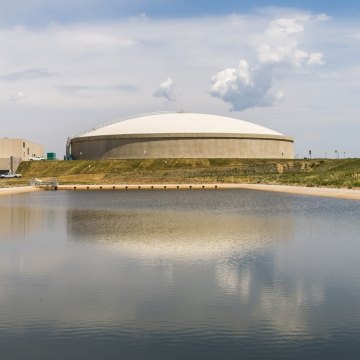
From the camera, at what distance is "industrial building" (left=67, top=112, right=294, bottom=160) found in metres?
138

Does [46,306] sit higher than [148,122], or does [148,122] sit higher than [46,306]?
[148,122]

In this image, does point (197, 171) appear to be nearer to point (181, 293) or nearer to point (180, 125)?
point (180, 125)

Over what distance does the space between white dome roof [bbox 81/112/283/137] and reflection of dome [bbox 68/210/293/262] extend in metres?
101

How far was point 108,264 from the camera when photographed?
19.9 m

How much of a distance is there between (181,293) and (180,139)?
404 feet

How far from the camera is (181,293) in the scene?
15562mm

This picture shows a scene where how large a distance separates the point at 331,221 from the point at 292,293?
1980cm

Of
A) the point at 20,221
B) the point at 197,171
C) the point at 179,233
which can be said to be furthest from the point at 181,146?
the point at 179,233

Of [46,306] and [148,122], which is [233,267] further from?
[148,122]

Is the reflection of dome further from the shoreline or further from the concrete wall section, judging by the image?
the concrete wall section

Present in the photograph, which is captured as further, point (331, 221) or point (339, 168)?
point (339, 168)

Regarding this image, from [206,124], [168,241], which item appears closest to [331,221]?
[168,241]

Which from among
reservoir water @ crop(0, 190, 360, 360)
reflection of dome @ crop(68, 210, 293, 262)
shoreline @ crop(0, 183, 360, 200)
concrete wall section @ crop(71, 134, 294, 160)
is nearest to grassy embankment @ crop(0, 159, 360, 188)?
shoreline @ crop(0, 183, 360, 200)

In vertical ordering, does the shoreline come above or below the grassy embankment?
below
